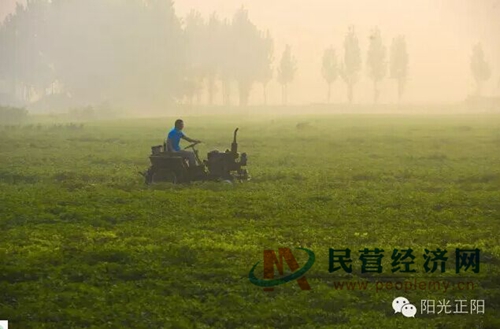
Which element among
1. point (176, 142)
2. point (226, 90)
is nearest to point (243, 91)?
point (226, 90)

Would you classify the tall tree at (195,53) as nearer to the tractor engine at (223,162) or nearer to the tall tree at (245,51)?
the tall tree at (245,51)

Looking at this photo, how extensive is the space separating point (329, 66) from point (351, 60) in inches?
286

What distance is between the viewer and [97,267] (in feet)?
43.8

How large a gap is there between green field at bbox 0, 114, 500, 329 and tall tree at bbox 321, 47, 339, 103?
107 meters

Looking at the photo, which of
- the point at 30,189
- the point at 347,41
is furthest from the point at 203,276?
the point at 347,41

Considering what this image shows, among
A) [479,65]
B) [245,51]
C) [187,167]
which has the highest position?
[245,51]

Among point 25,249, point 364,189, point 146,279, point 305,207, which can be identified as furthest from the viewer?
point 364,189

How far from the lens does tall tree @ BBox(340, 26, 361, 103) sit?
132 meters

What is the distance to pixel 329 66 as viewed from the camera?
13812cm

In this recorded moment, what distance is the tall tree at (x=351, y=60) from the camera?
131875mm

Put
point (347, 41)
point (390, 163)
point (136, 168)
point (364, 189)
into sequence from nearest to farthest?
point (364, 189), point (136, 168), point (390, 163), point (347, 41)

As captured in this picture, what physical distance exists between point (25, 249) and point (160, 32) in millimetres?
103982

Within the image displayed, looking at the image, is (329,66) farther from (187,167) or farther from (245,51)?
(187,167)

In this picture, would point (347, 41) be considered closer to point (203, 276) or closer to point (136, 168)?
point (136, 168)
